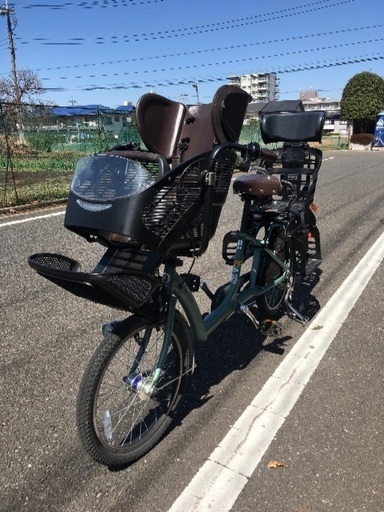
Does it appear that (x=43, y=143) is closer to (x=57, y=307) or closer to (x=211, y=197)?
(x=57, y=307)

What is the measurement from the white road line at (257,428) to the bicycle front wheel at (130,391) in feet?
1.15

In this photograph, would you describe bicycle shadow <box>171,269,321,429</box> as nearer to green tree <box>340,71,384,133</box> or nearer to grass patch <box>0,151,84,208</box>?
grass patch <box>0,151,84,208</box>

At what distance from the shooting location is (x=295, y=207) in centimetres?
355

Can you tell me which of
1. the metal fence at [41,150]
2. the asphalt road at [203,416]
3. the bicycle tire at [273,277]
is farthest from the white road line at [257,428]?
the metal fence at [41,150]

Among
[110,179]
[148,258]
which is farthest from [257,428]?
[110,179]

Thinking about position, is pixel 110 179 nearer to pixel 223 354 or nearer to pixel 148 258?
pixel 148 258

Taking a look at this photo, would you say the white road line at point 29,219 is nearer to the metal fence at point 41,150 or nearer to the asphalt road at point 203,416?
the metal fence at point 41,150

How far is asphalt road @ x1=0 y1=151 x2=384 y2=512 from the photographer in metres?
2.07

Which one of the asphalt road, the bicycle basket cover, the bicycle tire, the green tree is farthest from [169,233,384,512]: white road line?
the green tree

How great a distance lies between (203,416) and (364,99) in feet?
139

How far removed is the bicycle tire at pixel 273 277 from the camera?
333 centimetres

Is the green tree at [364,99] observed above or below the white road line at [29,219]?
above

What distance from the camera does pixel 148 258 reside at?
2.07 metres

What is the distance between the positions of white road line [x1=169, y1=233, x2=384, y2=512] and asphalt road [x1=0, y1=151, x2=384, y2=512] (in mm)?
44
